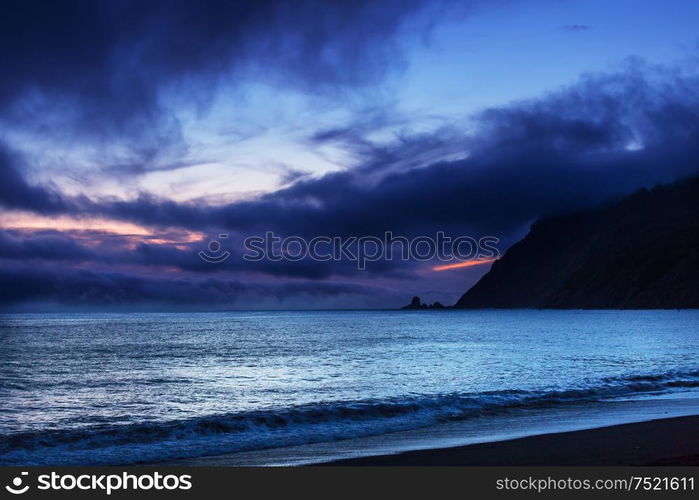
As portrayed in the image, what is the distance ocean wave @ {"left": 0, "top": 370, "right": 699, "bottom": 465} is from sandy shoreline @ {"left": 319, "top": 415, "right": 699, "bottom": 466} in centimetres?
479

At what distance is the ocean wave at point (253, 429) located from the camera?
55.3 feet

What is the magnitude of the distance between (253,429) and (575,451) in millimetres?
10532

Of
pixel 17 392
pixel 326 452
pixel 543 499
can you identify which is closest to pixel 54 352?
pixel 17 392

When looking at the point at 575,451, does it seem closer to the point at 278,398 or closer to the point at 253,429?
the point at 253,429

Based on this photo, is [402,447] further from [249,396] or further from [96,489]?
[249,396]

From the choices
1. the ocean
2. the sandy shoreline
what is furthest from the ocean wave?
the sandy shoreline

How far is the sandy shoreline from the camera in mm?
13312

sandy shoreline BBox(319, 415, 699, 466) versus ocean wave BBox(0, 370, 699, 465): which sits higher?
sandy shoreline BBox(319, 415, 699, 466)

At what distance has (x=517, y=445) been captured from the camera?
16.0 meters

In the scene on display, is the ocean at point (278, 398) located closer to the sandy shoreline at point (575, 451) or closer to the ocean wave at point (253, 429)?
the ocean wave at point (253, 429)

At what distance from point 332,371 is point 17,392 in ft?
61.0

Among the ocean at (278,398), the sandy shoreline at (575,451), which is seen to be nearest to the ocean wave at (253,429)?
the ocean at (278,398)

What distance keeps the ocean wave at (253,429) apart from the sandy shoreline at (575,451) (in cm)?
479

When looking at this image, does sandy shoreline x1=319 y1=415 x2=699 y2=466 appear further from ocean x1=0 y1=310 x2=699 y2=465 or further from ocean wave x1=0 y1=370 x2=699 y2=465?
ocean wave x1=0 y1=370 x2=699 y2=465
